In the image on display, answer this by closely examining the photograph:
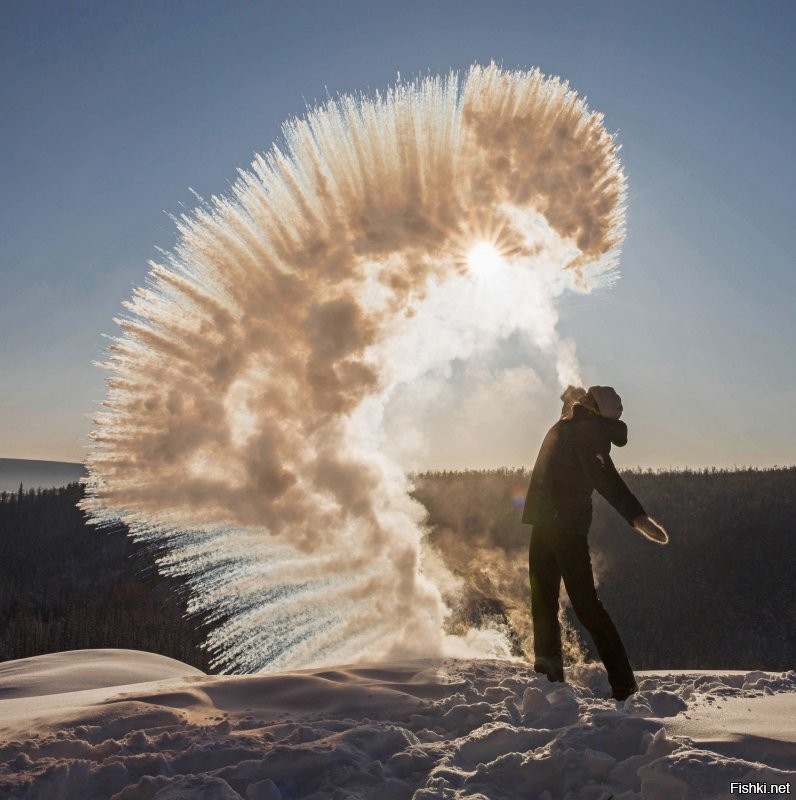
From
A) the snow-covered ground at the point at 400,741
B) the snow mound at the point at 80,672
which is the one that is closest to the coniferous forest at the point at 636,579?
the snow mound at the point at 80,672

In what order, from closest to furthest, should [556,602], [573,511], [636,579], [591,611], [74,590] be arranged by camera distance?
[591,611], [573,511], [556,602], [636,579], [74,590]

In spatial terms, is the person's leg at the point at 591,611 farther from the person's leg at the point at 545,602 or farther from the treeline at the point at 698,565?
the treeline at the point at 698,565

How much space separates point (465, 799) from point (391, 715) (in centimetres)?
125

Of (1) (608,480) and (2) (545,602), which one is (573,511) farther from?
(2) (545,602)

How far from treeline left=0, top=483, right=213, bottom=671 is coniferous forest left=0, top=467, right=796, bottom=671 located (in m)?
0.23

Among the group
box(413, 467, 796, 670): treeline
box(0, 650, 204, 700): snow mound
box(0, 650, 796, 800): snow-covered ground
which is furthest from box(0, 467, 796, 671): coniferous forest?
box(0, 650, 796, 800): snow-covered ground

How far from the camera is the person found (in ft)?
17.0

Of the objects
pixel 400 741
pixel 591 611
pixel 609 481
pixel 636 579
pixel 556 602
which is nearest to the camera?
pixel 400 741

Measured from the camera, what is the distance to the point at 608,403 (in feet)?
17.9

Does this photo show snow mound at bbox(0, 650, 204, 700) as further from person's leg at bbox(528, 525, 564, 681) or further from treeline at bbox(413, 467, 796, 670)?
treeline at bbox(413, 467, 796, 670)

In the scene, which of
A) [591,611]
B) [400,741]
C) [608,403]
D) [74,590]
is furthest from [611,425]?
[74,590]

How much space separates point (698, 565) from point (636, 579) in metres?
10.3

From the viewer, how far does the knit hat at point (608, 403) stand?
5.45 metres

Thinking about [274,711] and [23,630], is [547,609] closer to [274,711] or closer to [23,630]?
[274,711]
